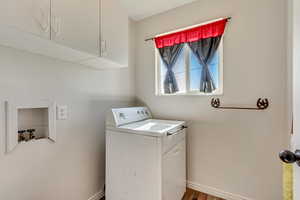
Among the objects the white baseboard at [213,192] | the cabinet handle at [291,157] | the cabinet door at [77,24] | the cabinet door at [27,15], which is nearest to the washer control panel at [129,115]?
the cabinet door at [77,24]

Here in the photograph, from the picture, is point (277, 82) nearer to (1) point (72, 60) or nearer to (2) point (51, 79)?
(1) point (72, 60)

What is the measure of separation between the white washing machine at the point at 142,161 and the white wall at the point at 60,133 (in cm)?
25

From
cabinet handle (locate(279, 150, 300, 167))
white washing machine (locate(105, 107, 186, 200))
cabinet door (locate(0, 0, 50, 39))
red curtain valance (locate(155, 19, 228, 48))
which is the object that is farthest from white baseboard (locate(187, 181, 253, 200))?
cabinet door (locate(0, 0, 50, 39))

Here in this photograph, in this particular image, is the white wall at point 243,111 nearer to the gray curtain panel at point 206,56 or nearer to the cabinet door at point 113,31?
the gray curtain panel at point 206,56

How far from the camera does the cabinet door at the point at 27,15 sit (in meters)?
0.80

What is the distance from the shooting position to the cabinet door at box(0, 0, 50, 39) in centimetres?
80

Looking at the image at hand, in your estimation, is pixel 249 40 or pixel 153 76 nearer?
pixel 249 40

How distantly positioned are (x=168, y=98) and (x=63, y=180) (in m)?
1.53

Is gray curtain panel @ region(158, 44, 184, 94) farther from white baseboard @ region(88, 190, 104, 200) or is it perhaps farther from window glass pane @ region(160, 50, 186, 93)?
white baseboard @ region(88, 190, 104, 200)

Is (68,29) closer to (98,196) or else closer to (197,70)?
(197,70)

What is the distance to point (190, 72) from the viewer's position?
208cm

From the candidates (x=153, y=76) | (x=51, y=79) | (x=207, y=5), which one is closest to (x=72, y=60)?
(x=51, y=79)

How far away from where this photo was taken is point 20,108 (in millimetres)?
1161

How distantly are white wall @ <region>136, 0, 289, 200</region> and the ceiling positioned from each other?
0.10 m
